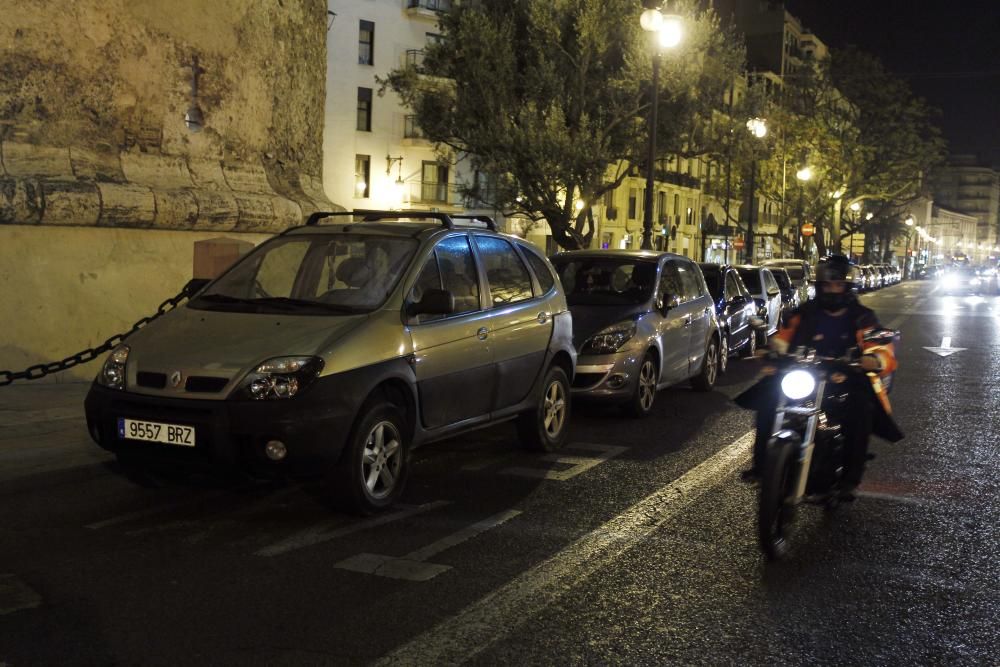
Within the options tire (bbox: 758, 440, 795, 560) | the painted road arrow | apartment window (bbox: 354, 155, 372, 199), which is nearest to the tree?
the painted road arrow

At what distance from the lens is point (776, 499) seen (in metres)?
5.53

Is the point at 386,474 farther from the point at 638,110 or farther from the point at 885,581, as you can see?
the point at 638,110

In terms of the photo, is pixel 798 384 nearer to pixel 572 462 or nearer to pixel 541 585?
pixel 541 585

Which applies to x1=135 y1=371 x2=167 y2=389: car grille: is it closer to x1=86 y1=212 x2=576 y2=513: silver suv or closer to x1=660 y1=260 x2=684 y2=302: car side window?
x1=86 y1=212 x2=576 y2=513: silver suv

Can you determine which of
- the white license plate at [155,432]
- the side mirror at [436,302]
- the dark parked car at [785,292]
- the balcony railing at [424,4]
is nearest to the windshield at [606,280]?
the side mirror at [436,302]

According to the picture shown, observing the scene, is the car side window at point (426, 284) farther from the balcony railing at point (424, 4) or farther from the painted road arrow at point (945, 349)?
the balcony railing at point (424, 4)

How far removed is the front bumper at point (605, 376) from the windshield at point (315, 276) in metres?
Result: 3.44

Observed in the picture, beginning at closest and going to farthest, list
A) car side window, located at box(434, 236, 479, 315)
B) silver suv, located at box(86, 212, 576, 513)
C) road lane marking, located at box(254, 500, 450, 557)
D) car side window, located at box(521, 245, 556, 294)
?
road lane marking, located at box(254, 500, 450, 557)
silver suv, located at box(86, 212, 576, 513)
car side window, located at box(434, 236, 479, 315)
car side window, located at box(521, 245, 556, 294)

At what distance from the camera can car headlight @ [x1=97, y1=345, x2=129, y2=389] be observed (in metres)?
6.32

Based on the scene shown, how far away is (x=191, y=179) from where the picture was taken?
12062 millimetres

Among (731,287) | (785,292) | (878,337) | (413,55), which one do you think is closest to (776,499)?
(878,337)

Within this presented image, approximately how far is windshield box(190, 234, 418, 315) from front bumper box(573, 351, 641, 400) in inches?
135

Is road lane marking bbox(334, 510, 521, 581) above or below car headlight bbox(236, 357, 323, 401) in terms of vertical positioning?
below

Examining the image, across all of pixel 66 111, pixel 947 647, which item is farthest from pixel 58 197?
pixel 947 647
